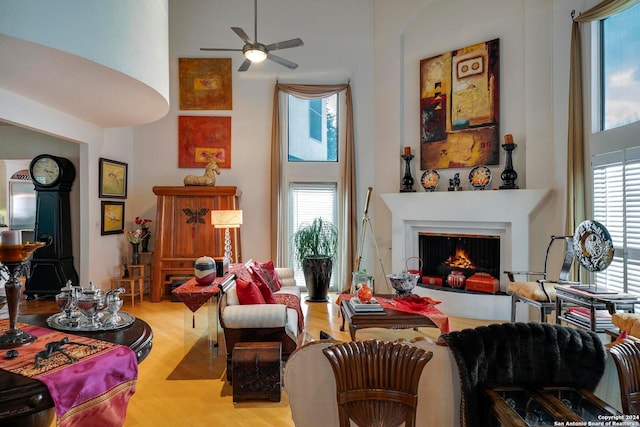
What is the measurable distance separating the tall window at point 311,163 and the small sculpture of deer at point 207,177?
1166 millimetres

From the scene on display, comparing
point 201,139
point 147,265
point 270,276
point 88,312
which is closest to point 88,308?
point 88,312

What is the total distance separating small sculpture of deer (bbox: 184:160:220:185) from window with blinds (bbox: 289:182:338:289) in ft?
4.24

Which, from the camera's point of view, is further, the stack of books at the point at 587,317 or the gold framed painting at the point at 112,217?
the gold framed painting at the point at 112,217

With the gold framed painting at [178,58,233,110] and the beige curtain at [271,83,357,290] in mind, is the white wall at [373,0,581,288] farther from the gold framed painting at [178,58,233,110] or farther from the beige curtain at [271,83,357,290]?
the gold framed painting at [178,58,233,110]

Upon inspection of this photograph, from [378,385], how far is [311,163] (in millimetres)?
5194

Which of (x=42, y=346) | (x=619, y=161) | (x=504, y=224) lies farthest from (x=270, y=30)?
(x=42, y=346)

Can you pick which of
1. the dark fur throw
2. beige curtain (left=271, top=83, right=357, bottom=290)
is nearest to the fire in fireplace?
beige curtain (left=271, top=83, right=357, bottom=290)

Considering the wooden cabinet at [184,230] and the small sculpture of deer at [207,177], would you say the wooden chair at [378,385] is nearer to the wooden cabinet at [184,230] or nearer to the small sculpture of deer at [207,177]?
the wooden cabinet at [184,230]

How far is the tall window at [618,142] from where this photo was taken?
3.57 metres

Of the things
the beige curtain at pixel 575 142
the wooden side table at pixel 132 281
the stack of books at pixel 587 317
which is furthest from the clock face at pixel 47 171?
the beige curtain at pixel 575 142

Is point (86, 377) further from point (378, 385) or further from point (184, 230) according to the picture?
point (184, 230)

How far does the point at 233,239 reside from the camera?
5910mm

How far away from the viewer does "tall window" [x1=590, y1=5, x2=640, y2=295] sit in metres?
3.57

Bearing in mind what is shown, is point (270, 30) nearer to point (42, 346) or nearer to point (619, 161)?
point (619, 161)
